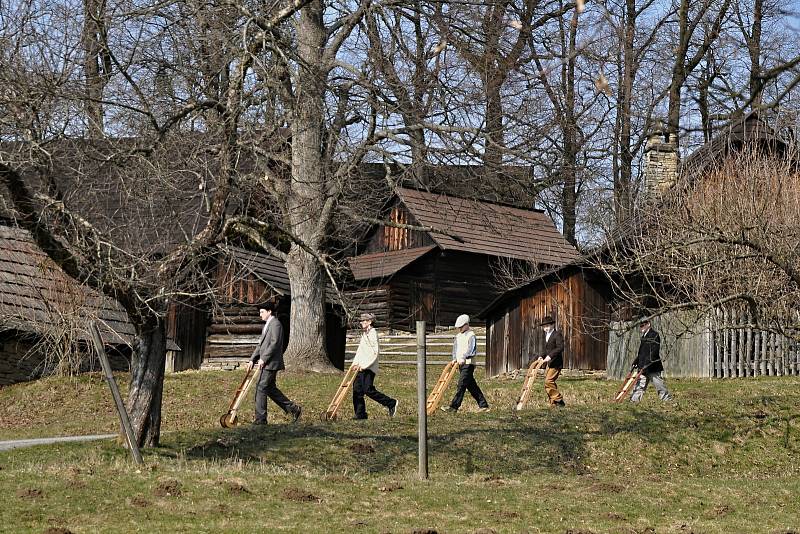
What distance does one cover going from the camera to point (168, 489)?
11.6m

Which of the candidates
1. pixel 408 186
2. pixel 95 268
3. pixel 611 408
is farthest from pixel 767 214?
pixel 408 186

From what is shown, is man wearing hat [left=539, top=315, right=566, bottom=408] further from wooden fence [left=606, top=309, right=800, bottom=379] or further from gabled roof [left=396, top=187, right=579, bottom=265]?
gabled roof [left=396, top=187, right=579, bottom=265]

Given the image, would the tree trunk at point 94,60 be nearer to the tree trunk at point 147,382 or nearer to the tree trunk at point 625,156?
the tree trunk at point 147,382

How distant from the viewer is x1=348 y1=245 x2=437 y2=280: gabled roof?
44.2 meters

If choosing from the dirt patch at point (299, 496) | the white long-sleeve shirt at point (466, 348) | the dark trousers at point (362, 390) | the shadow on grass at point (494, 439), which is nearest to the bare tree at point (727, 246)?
the shadow on grass at point (494, 439)

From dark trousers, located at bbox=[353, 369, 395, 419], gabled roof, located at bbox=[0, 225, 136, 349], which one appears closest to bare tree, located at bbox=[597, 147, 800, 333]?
dark trousers, located at bbox=[353, 369, 395, 419]

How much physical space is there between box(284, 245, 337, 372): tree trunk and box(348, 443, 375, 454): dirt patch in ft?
41.5

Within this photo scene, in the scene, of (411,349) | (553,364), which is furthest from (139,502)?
(411,349)

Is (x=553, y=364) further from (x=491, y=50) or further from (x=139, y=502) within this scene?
(x=139, y=502)

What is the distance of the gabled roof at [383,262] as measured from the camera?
44250 mm

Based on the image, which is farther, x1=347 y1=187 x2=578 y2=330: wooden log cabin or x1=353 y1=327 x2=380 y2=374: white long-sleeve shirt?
x1=347 y1=187 x2=578 y2=330: wooden log cabin

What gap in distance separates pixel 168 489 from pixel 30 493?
A: 1.27m

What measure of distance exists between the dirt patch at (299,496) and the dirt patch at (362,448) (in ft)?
12.7

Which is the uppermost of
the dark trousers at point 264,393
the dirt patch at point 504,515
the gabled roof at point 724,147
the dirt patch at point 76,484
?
the gabled roof at point 724,147
